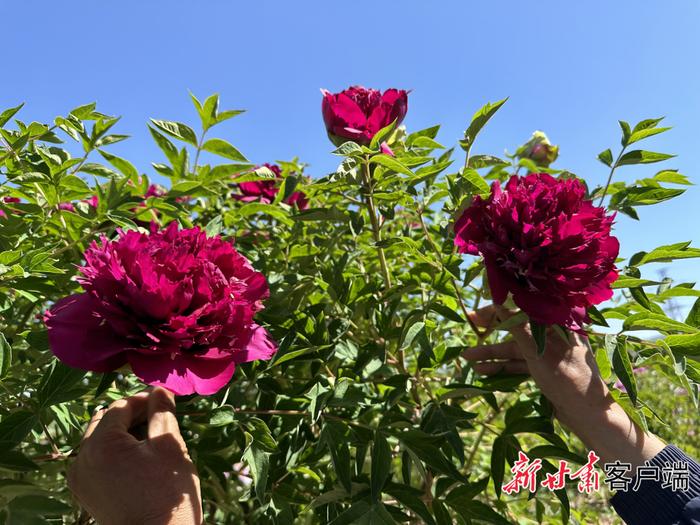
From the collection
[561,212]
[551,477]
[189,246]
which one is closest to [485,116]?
[561,212]

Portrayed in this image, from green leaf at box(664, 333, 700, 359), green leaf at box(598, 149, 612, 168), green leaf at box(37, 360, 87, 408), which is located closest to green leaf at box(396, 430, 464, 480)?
green leaf at box(664, 333, 700, 359)

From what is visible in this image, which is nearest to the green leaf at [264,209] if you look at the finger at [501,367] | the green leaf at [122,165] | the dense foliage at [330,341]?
the dense foliage at [330,341]

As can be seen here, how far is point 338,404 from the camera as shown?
81 centimetres

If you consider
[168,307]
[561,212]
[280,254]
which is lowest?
[168,307]

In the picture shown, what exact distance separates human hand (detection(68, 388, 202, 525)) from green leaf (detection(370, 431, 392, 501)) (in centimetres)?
26

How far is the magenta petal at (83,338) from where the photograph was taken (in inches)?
23.5

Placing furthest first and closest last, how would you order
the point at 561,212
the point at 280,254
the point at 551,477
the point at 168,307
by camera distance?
the point at 280,254, the point at 551,477, the point at 561,212, the point at 168,307

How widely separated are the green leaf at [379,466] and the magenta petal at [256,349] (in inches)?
10.6

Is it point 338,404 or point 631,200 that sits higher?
point 631,200

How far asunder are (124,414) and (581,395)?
70 cm

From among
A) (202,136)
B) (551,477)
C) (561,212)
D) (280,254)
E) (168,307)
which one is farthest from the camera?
(280,254)

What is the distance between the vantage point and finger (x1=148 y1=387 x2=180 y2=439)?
0.72 m

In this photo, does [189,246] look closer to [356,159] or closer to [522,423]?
[356,159]

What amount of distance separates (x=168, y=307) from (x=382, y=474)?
0.44 meters
